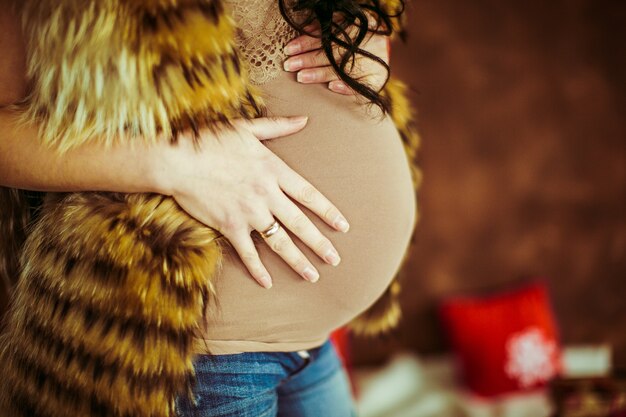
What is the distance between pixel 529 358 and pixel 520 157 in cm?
80

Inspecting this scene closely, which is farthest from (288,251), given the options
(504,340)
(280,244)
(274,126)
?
(504,340)

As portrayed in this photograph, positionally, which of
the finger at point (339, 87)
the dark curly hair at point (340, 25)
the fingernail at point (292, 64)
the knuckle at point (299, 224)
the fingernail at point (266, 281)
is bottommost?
the fingernail at point (266, 281)

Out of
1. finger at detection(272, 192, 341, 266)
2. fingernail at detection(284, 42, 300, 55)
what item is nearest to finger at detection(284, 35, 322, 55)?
fingernail at detection(284, 42, 300, 55)

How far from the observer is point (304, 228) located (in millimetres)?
669

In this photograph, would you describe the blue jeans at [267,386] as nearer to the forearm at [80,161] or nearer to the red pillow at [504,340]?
the forearm at [80,161]

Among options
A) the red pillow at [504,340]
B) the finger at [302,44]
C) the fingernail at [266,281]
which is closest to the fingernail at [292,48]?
the finger at [302,44]

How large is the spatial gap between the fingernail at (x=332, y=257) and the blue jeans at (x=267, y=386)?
0.53 feet

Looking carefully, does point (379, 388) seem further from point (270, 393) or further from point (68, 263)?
point (68, 263)

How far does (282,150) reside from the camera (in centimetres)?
69

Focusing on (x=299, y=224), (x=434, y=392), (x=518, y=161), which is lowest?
(x=434, y=392)

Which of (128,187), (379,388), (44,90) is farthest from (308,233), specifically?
(379,388)

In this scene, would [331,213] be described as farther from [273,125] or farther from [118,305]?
[118,305]

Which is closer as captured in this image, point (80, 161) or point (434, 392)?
point (80, 161)

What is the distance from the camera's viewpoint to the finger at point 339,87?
2.32ft
